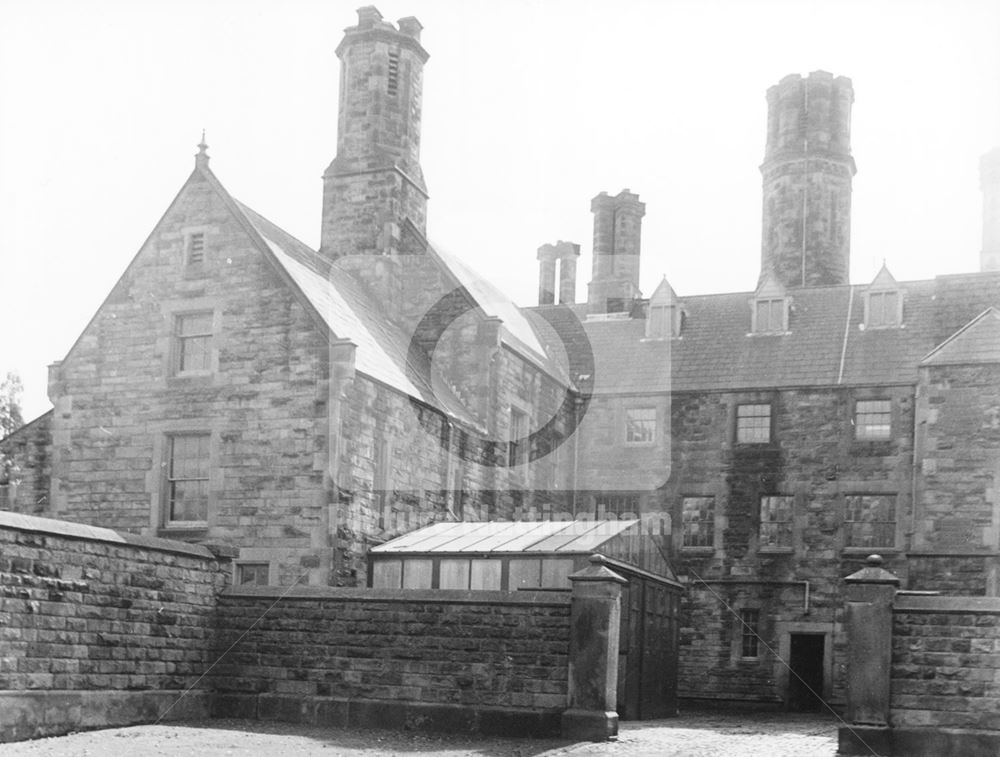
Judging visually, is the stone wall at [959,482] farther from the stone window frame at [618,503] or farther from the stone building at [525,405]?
the stone window frame at [618,503]

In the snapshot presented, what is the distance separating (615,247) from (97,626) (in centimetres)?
2432

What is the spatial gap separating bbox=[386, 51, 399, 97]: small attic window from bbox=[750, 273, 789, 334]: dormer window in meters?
10.3

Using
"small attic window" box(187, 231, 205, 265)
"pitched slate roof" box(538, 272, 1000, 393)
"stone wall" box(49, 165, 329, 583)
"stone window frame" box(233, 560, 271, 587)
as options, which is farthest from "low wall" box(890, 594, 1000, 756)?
"pitched slate roof" box(538, 272, 1000, 393)

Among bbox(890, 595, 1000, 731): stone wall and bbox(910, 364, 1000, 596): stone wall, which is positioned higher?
bbox(910, 364, 1000, 596): stone wall

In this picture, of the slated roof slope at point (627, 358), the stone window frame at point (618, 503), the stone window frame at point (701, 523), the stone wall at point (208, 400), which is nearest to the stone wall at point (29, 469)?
the stone wall at point (208, 400)

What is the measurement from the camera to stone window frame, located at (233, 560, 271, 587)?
904 inches

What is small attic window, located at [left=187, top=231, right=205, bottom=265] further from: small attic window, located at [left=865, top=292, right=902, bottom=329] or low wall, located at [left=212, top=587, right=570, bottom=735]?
small attic window, located at [left=865, top=292, right=902, bottom=329]

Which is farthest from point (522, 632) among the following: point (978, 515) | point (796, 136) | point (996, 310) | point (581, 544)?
point (796, 136)

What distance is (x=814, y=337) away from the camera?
107 ft

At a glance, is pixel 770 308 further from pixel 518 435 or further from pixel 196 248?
pixel 196 248

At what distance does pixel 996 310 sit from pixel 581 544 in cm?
1291

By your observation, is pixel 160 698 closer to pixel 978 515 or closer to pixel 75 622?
pixel 75 622

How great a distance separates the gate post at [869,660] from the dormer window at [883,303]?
666 inches

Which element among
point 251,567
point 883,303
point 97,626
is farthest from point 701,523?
point 97,626
